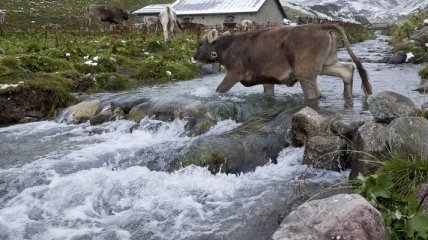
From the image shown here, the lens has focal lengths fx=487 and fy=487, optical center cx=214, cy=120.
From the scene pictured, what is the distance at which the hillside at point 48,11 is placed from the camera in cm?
5584

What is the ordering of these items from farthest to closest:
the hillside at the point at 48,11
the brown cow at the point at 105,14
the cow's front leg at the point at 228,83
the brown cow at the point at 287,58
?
the hillside at the point at 48,11, the brown cow at the point at 105,14, the cow's front leg at the point at 228,83, the brown cow at the point at 287,58

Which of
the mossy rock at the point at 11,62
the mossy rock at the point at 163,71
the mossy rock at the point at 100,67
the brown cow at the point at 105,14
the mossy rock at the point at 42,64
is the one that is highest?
the brown cow at the point at 105,14

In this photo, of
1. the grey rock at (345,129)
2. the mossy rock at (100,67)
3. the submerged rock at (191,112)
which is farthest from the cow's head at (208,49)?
the grey rock at (345,129)

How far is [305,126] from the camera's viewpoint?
873 cm

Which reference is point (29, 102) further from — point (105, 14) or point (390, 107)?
point (105, 14)

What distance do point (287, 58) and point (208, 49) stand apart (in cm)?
319

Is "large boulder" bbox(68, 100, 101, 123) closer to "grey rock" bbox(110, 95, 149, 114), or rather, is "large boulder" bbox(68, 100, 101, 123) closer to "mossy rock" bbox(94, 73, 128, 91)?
"grey rock" bbox(110, 95, 149, 114)

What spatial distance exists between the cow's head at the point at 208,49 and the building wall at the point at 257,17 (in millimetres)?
49676

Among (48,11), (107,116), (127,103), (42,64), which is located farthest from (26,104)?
(48,11)

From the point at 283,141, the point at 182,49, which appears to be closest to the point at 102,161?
the point at 283,141

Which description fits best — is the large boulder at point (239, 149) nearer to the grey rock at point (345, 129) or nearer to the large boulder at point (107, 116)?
the grey rock at point (345, 129)

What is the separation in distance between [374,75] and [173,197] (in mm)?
12037

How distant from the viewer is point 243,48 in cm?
1301

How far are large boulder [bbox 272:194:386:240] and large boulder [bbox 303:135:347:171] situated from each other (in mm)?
3156
